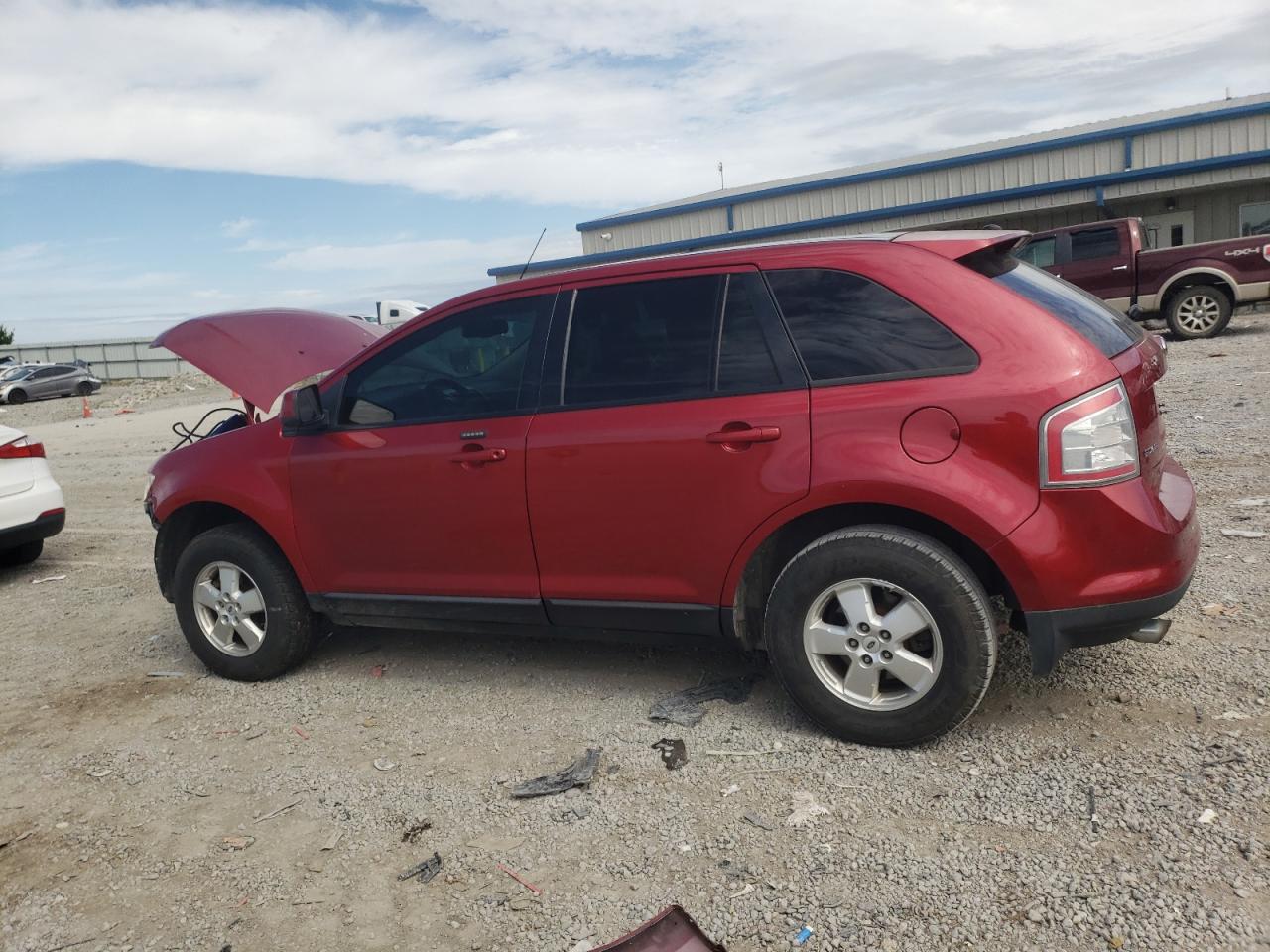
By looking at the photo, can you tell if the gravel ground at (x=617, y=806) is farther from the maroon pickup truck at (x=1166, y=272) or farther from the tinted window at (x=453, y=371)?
the maroon pickup truck at (x=1166, y=272)

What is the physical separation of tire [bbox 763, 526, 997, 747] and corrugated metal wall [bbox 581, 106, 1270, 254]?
2150 centimetres

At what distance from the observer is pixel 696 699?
431 cm

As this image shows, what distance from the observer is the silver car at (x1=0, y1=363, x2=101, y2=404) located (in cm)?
3509

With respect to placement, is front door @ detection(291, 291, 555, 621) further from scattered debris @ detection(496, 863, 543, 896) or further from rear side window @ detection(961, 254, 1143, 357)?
rear side window @ detection(961, 254, 1143, 357)

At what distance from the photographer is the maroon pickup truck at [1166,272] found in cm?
1477

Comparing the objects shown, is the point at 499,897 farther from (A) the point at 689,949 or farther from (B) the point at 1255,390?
(B) the point at 1255,390

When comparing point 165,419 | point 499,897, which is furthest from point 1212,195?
point 499,897

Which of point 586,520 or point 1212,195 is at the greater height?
point 1212,195

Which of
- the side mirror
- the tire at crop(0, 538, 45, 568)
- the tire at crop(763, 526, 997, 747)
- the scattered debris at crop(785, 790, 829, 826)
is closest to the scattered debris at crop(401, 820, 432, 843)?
the scattered debris at crop(785, 790, 829, 826)

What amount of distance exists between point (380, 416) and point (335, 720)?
1.37 metres

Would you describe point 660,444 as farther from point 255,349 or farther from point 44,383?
point 44,383

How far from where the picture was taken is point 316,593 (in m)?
4.84

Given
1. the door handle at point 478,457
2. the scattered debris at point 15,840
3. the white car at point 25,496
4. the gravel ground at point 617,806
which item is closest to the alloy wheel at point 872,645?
the gravel ground at point 617,806

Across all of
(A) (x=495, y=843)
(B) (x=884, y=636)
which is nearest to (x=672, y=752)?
(A) (x=495, y=843)
